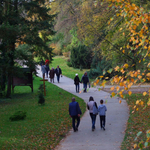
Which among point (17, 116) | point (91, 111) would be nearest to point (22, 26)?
→ point (17, 116)

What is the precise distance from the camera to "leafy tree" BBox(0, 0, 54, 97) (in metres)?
17.2

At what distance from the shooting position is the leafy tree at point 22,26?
17.2m

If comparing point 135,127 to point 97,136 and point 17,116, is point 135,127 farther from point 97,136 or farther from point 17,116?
point 17,116

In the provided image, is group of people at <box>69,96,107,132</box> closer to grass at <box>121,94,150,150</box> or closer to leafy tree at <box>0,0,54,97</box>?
grass at <box>121,94,150,150</box>

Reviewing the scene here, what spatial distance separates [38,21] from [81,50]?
20126mm

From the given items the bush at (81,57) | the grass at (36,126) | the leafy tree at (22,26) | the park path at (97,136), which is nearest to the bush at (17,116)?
the grass at (36,126)

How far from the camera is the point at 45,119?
12.3 meters

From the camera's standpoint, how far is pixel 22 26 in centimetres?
1672

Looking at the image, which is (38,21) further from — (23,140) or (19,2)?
(23,140)

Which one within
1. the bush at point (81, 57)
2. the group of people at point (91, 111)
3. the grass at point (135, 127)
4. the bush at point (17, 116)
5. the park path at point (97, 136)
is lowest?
the park path at point (97, 136)

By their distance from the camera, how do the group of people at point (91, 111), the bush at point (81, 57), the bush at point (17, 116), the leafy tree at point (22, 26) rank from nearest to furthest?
the group of people at point (91, 111)
the bush at point (17, 116)
the leafy tree at point (22, 26)
the bush at point (81, 57)

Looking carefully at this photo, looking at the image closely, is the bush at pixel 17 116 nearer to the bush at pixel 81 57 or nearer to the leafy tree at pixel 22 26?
the leafy tree at pixel 22 26

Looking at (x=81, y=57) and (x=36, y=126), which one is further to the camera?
(x=81, y=57)

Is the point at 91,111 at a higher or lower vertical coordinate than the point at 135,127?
higher
